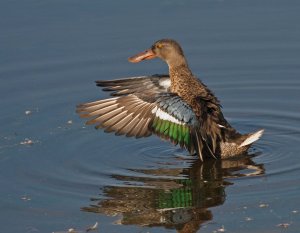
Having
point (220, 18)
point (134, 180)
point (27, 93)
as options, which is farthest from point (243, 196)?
point (220, 18)

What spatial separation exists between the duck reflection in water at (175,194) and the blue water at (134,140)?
0.02 meters

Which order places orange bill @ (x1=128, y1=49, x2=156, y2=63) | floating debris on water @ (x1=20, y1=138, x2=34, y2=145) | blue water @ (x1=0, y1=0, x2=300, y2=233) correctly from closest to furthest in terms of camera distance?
1. blue water @ (x1=0, y1=0, x2=300, y2=233)
2. floating debris on water @ (x1=20, y1=138, x2=34, y2=145)
3. orange bill @ (x1=128, y1=49, x2=156, y2=63)

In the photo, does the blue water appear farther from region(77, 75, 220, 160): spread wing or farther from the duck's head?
the duck's head

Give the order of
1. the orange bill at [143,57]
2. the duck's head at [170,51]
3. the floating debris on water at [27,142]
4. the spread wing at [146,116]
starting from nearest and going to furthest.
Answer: the spread wing at [146,116], the floating debris on water at [27,142], the duck's head at [170,51], the orange bill at [143,57]

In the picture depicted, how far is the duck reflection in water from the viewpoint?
347 inches

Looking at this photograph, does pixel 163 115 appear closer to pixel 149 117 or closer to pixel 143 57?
pixel 149 117

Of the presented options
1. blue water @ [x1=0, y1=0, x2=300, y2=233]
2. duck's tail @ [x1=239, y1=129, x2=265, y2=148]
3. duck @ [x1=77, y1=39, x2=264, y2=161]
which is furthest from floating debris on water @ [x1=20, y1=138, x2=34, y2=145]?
duck's tail @ [x1=239, y1=129, x2=265, y2=148]

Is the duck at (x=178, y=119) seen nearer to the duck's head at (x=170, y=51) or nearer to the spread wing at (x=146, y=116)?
the spread wing at (x=146, y=116)

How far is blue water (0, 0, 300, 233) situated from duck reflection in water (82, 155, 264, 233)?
18 millimetres

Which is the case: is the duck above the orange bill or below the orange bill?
below

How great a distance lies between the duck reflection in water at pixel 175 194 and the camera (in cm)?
881

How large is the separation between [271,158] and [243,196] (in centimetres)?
143

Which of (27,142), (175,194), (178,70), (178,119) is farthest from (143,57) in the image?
(175,194)

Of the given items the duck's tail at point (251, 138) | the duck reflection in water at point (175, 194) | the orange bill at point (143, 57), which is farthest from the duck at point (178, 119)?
the orange bill at point (143, 57)
